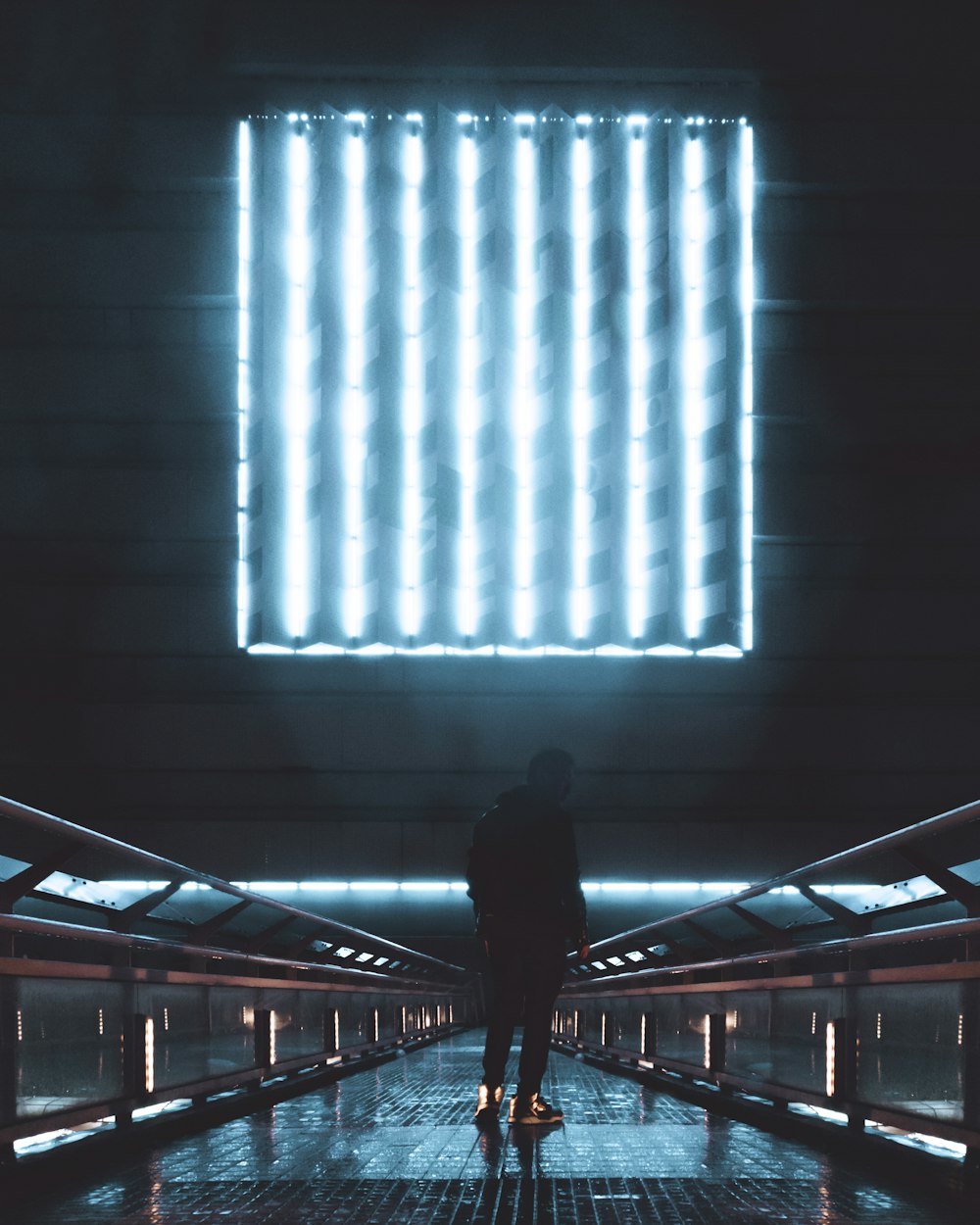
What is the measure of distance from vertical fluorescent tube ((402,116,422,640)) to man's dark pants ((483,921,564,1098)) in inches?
700

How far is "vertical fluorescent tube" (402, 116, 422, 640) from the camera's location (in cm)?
2469

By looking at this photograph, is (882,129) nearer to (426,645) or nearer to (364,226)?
(364,226)

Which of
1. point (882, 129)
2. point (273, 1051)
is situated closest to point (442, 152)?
point (882, 129)

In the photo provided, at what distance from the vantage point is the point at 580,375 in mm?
24906

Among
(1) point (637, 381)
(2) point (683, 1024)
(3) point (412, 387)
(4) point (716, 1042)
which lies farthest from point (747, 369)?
(4) point (716, 1042)

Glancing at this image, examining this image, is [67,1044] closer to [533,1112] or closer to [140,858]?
[140,858]

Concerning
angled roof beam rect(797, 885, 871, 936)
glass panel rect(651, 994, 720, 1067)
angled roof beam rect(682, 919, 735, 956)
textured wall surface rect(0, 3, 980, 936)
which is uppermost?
textured wall surface rect(0, 3, 980, 936)

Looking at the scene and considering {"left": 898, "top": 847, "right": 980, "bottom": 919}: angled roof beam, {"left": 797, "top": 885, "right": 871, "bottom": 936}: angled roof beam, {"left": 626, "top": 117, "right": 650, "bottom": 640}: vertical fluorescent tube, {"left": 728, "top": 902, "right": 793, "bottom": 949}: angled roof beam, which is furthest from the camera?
{"left": 626, "top": 117, "right": 650, "bottom": 640}: vertical fluorescent tube

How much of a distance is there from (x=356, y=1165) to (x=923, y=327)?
21433 millimetres

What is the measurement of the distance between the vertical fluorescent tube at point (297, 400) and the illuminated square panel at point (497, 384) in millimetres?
34

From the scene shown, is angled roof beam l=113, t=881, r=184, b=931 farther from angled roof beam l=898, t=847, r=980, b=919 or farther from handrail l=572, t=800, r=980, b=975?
angled roof beam l=898, t=847, r=980, b=919

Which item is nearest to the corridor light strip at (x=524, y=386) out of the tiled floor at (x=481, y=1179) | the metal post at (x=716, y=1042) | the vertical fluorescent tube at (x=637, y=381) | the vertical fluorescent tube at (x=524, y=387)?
the vertical fluorescent tube at (x=524, y=387)

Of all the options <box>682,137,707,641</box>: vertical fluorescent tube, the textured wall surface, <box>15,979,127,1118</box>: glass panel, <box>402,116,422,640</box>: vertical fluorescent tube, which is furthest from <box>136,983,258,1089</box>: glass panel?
<box>682,137,707,641</box>: vertical fluorescent tube

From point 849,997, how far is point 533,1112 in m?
1.55
